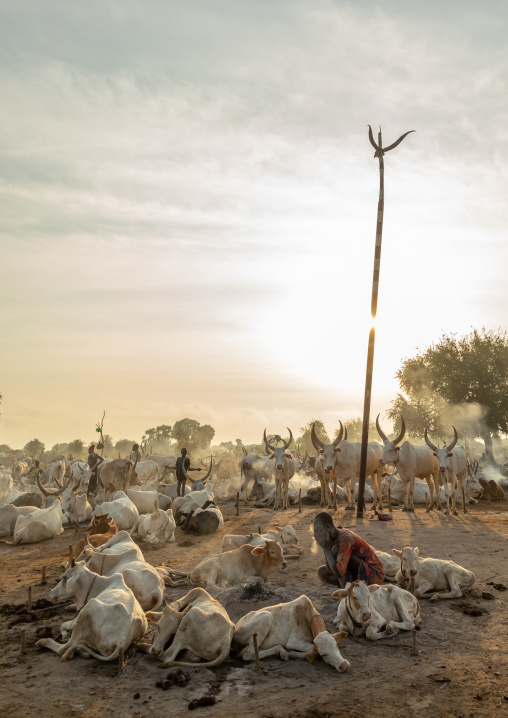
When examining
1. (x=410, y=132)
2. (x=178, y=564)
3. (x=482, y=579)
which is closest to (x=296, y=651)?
(x=482, y=579)

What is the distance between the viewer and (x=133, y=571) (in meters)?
7.91

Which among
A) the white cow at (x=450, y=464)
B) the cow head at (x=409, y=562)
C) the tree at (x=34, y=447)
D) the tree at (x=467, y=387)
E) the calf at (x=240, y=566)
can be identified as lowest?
the tree at (x=34, y=447)

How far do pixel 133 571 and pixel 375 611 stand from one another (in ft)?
11.1

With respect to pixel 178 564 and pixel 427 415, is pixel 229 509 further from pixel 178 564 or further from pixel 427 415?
pixel 427 415

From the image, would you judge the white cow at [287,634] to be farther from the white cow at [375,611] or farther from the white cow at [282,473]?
the white cow at [282,473]

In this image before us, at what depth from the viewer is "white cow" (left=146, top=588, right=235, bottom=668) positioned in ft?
20.1

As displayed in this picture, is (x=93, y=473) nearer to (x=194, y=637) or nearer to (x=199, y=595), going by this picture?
(x=199, y=595)

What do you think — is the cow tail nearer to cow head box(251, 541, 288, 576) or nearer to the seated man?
the seated man

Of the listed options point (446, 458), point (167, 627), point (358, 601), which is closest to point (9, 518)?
point (167, 627)

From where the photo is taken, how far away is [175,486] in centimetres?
2148

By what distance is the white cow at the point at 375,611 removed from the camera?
679 cm

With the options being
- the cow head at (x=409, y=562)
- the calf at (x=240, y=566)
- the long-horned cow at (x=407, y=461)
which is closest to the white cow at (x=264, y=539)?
the calf at (x=240, y=566)

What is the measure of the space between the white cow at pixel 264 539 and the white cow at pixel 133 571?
258cm

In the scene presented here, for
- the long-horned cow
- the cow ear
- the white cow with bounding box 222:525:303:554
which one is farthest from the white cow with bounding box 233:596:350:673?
the long-horned cow
